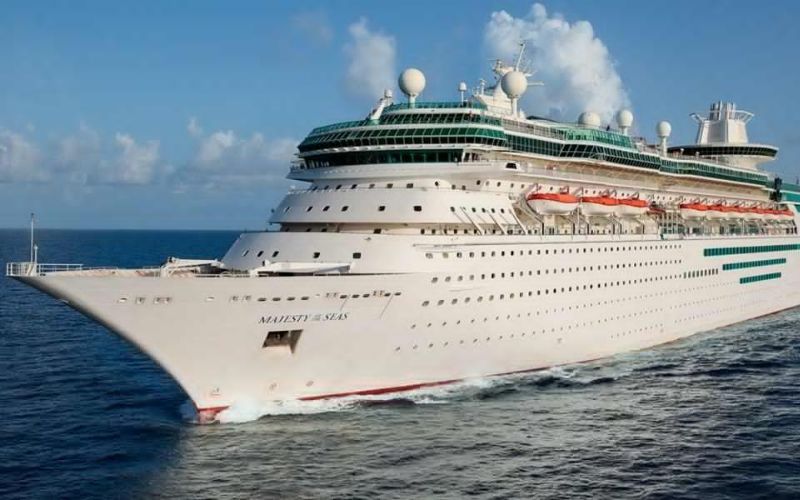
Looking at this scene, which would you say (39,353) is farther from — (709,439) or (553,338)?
(709,439)

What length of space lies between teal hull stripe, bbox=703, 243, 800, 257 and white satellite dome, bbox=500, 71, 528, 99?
14039 mm

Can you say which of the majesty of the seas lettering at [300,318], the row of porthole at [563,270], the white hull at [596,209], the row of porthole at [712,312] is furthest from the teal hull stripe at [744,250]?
the majesty of the seas lettering at [300,318]

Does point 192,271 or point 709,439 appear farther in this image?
point 192,271

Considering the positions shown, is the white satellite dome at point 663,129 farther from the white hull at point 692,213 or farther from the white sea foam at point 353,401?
the white sea foam at point 353,401

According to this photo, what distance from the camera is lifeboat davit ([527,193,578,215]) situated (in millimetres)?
29047

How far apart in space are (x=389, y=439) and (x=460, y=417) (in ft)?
9.63

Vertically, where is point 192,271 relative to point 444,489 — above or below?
above

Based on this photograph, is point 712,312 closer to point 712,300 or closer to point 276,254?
point 712,300

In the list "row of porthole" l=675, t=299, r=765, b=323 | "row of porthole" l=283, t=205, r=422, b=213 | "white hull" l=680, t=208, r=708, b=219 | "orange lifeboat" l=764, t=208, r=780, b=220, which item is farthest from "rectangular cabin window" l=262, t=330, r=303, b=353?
"orange lifeboat" l=764, t=208, r=780, b=220

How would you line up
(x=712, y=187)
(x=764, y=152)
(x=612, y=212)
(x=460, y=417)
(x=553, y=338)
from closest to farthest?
(x=460, y=417), (x=553, y=338), (x=612, y=212), (x=712, y=187), (x=764, y=152)

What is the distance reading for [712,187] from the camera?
45.2m

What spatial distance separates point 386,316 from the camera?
2338 centimetres

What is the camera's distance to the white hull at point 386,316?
2086 centimetres

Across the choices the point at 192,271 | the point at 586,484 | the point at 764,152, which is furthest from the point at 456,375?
the point at 764,152
